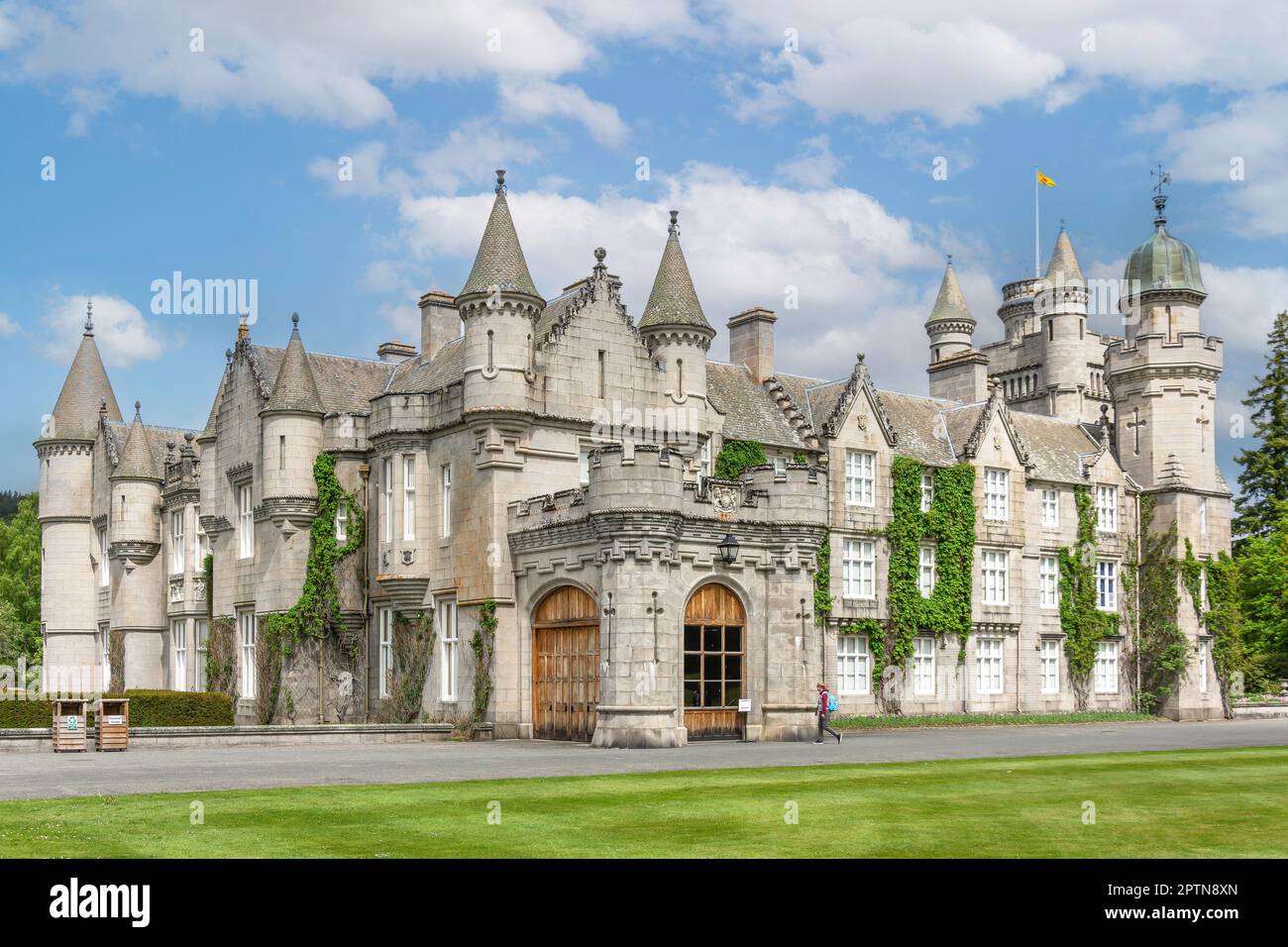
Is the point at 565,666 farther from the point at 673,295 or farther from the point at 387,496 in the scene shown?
the point at 673,295

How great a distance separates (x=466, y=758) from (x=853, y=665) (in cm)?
2013

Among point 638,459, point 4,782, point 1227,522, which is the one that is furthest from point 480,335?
point 1227,522

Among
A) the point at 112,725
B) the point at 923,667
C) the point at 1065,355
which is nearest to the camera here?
the point at 112,725

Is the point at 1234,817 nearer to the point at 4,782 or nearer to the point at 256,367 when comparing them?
the point at 4,782

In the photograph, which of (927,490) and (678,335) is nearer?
(678,335)

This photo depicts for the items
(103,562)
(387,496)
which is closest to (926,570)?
(387,496)

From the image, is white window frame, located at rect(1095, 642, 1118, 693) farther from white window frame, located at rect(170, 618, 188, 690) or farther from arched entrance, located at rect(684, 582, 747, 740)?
white window frame, located at rect(170, 618, 188, 690)

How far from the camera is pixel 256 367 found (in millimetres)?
42125

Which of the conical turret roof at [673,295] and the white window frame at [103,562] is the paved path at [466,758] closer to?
the conical turret roof at [673,295]

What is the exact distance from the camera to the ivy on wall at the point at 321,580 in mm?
39031

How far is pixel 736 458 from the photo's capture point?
134 ft

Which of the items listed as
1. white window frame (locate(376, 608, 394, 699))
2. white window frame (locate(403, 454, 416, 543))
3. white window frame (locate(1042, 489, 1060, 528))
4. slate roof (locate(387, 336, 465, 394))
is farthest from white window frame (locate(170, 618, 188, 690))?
white window frame (locate(1042, 489, 1060, 528))
